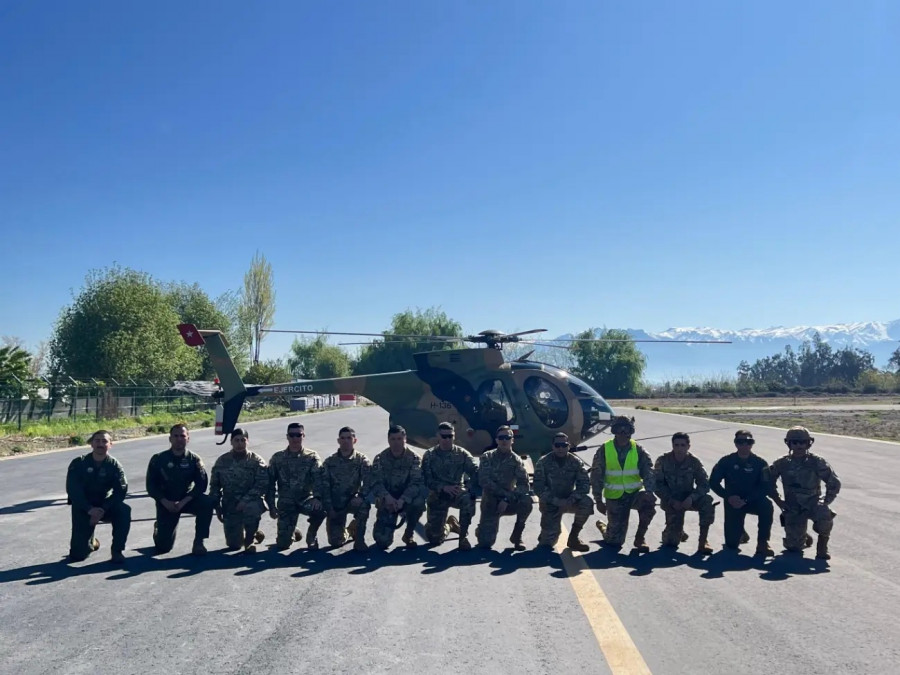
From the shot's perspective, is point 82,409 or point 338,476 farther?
point 82,409

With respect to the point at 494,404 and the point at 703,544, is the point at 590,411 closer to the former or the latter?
the point at 494,404

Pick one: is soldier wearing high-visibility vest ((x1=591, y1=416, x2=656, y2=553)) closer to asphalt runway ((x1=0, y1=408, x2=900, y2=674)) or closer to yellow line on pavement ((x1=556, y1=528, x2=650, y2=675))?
asphalt runway ((x1=0, y1=408, x2=900, y2=674))

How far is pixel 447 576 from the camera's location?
277 inches

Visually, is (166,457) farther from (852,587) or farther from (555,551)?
(852,587)

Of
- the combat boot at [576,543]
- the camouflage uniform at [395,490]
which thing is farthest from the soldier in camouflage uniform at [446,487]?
the combat boot at [576,543]

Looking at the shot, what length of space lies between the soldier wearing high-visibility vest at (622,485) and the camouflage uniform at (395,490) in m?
2.14

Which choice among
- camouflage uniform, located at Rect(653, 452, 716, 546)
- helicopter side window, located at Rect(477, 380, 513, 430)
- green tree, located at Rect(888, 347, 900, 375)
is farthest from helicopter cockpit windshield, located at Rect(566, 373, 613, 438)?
green tree, located at Rect(888, 347, 900, 375)

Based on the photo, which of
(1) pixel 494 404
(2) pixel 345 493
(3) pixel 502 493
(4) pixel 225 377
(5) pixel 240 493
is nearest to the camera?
(5) pixel 240 493

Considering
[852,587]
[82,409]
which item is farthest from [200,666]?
[82,409]

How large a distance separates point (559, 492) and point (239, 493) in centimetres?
380

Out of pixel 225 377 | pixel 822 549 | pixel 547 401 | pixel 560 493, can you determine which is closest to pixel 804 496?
pixel 822 549

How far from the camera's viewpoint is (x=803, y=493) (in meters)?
8.08

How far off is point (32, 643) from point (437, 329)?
287ft

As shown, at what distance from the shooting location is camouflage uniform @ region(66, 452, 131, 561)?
7.71 m
